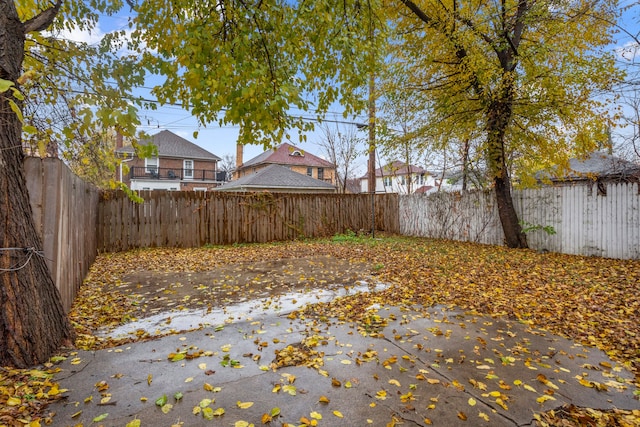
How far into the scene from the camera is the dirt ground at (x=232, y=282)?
4.58 meters

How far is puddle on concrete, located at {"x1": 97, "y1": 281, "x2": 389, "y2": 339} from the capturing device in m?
3.57

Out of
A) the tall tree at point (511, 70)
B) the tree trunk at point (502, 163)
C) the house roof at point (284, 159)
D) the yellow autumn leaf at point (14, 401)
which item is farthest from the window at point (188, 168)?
the yellow autumn leaf at point (14, 401)

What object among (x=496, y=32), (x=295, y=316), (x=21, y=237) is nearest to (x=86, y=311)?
(x=21, y=237)

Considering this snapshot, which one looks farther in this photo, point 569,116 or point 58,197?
point 569,116

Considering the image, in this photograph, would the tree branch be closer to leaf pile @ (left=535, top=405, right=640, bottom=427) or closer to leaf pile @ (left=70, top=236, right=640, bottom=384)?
leaf pile @ (left=70, top=236, right=640, bottom=384)

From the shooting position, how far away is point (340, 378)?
2.52m

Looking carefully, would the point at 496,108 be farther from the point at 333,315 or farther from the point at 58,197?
the point at 58,197

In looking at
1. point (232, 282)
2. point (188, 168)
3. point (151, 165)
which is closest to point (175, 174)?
point (188, 168)

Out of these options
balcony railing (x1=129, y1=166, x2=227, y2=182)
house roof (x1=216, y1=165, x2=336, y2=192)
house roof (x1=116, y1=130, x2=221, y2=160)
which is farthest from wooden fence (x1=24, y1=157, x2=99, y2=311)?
house roof (x1=116, y1=130, x2=221, y2=160)

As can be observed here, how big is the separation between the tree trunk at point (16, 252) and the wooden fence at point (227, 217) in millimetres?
6839

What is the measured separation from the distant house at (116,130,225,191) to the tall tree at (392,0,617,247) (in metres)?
22.9

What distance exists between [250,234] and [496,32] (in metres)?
8.59

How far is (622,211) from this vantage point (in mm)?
6859

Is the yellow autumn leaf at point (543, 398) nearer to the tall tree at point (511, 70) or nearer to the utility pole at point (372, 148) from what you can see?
the tall tree at point (511, 70)
